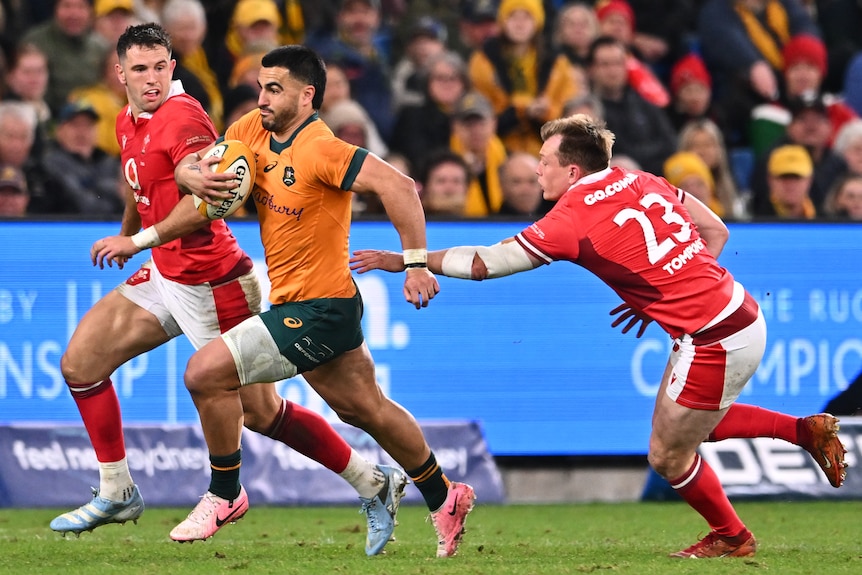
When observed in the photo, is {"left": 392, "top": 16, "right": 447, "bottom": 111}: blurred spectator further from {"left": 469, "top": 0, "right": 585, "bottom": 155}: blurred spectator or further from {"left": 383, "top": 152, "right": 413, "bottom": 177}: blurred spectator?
{"left": 383, "top": 152, "right": 413, "bottom": 177}: blurred spectator

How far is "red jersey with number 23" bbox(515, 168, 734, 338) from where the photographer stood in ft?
21.7

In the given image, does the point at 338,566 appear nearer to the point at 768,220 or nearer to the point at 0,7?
the point at 768,220

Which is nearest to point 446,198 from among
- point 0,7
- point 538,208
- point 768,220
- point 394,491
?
point 538,208

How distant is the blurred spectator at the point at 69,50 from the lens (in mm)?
12016

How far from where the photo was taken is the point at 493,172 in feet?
38.7

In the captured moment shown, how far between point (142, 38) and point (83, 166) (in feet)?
13.0

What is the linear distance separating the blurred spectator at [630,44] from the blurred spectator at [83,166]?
4610mm

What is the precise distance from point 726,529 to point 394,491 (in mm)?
1601

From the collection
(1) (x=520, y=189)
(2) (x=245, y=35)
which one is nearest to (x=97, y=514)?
(1) (x=520, y=189)

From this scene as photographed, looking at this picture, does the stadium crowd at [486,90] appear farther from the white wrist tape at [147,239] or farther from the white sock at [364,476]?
the white wrist tape at [147,239]

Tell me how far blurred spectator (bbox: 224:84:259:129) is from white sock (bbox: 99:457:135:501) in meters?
4.24

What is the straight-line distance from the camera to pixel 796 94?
535 inches

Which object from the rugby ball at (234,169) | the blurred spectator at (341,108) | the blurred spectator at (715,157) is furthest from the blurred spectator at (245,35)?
the rugby ball at (234,169)

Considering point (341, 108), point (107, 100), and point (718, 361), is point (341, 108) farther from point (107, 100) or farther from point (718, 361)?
point (718, 361)
